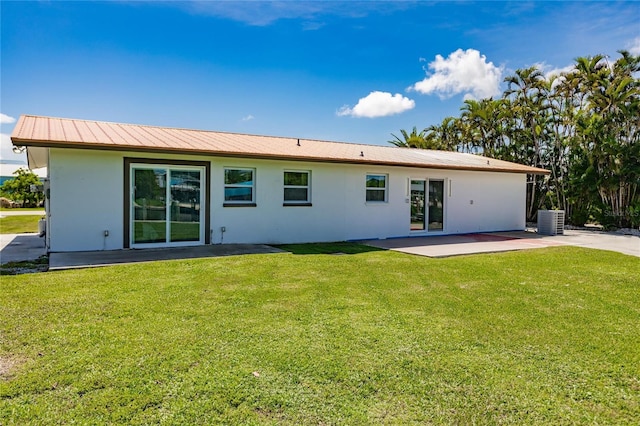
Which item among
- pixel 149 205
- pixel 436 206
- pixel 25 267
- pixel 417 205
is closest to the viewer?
pixel 25 267

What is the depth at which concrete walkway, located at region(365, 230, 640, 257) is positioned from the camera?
11680 millimetres

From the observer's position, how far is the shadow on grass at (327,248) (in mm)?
10984

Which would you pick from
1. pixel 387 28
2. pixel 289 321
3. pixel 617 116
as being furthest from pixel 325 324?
pixel 617 116

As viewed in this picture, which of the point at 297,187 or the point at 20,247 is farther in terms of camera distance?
the point at 297,187

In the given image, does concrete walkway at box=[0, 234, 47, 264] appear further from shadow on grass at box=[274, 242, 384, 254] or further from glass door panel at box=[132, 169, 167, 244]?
shadow on grass at box=[274, 242, 384, 254]

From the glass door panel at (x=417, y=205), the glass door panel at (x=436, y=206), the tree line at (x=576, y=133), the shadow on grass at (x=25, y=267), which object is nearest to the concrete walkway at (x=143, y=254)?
the shadow on grass at (x=25, y=267)

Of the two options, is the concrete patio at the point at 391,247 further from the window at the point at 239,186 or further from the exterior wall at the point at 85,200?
the window at the point at 239,186

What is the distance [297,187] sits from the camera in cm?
1309

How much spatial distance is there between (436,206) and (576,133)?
343 inches

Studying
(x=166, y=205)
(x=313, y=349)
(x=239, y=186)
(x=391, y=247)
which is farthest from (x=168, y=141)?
(x=313, y=349)

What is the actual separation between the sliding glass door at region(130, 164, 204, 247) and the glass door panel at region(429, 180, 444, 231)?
9.04m

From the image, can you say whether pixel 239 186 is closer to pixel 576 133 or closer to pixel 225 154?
pixel 225 154

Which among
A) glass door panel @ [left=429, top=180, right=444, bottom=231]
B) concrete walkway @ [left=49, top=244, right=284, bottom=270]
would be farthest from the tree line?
concrete walkway @ [left=49, top=244, right=284, bottom=270]

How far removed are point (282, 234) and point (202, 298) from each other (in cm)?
675
